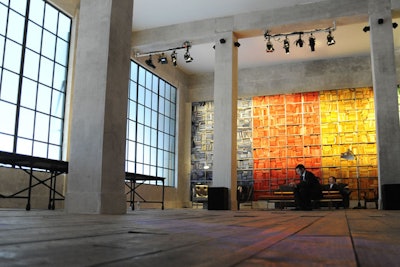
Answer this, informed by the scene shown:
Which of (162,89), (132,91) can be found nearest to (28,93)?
(132,91)

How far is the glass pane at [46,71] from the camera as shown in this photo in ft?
35.9

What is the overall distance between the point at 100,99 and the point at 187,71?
46.1ft

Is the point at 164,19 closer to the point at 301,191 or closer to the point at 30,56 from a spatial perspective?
the point at 30,56

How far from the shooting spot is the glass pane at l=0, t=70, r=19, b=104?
9.55 metres

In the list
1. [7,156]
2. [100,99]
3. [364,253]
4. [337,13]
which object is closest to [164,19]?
[337,13]

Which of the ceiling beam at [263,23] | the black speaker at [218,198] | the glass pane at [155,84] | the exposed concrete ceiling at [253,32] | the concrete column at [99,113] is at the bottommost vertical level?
the black speaker at [218,198]

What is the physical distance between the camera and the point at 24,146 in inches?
396

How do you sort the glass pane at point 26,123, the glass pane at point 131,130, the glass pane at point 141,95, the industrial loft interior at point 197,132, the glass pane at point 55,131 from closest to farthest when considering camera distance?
the industrial loft interior at point 197,132
the glass pane at point 26,123
the glass pane at point 55,131
the glass pane at point 131,130
the glass pane at point 141,95

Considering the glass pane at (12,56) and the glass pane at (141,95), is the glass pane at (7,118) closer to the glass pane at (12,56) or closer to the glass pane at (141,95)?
the glass pane at (12,56)

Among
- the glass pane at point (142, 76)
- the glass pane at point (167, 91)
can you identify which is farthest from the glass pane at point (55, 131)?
the glass pane at point (167, 91)

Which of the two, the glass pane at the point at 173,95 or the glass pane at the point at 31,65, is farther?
the glass pane at the point at 173,95

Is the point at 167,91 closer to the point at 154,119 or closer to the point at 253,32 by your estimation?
the point at 154,119

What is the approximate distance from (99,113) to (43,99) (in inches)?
267

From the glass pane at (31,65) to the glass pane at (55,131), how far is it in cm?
127
